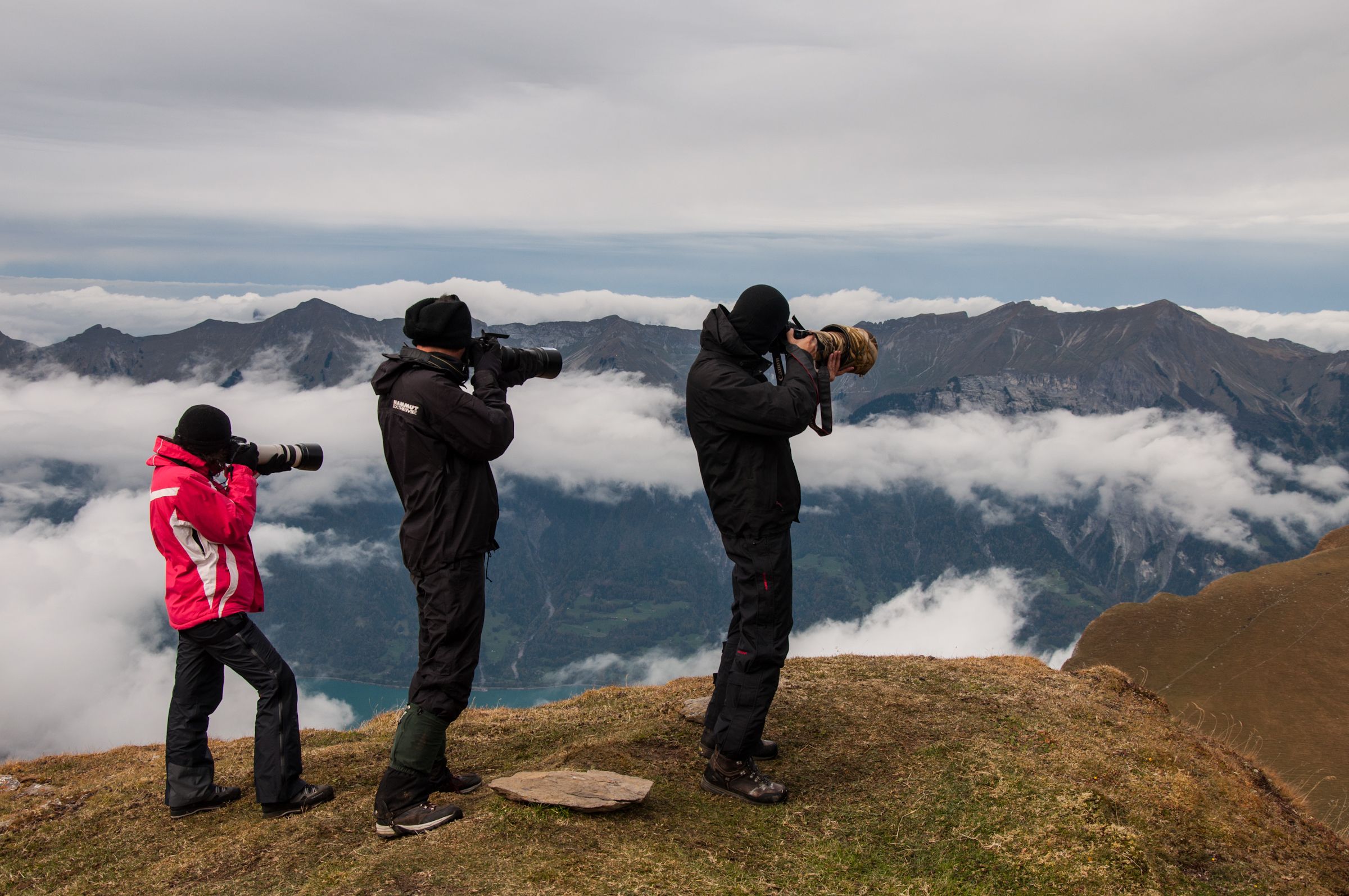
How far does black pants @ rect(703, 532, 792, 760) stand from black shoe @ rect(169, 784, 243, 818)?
5.25 meters

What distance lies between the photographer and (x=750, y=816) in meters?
7.48

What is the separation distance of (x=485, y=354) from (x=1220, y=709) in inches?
4708

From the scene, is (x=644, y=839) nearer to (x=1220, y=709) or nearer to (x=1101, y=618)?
(x=1220, y=709)

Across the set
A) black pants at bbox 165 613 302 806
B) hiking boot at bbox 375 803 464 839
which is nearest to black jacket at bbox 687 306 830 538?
hiking boot at bbox 375 803 464 839

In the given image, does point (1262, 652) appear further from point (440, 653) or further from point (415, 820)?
point (440, 653)

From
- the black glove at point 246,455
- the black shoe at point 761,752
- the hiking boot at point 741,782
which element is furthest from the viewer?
the black shoe at point 761,752

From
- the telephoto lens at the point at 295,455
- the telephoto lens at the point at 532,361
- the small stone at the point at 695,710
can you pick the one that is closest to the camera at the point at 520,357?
the telephoto lens at the point at 532,361

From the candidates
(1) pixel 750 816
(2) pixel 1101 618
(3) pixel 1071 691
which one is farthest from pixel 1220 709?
(1) pixel 750 816

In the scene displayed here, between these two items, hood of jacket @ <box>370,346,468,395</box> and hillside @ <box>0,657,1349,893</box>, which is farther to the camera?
hood of jacket @ <box>370,346,468,395</box>

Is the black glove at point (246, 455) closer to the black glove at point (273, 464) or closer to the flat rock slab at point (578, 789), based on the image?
the black glove at point (273, 464)

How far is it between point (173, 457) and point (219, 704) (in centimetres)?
247

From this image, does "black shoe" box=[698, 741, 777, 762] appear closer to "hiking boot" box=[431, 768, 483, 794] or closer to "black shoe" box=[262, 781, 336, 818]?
"hiking boot" box=[431, 768, 483, 794]

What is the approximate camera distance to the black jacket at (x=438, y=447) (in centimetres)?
686

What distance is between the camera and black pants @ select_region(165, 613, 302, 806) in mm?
8188
